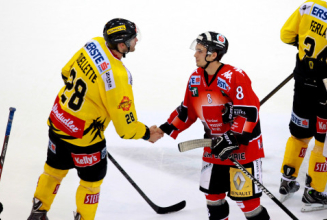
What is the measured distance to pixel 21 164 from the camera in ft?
14.3

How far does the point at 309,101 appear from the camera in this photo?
381 centimetres

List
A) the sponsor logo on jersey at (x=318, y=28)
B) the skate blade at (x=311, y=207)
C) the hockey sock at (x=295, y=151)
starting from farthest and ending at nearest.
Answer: the hockey sock at (x=295, y=151), the skate blade at (x=311, y=207), the sponsor logo on jersey at (x=318, y=28)

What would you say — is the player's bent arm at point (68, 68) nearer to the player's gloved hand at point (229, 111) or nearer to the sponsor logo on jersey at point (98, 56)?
the sponsor logo on jersey at point (98, 56)

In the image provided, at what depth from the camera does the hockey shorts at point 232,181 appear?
3.13 m

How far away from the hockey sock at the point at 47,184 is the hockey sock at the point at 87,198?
7.4 inches

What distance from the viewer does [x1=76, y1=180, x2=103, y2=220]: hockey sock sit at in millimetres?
3238

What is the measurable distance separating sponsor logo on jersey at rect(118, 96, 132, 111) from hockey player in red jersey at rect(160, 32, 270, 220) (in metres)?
0.41

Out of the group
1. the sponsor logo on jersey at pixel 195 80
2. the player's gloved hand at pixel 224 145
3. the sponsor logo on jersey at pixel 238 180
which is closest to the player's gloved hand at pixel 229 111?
the player's gloved hand at pixel 224 145

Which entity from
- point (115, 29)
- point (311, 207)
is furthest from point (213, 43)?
point (311, 207)

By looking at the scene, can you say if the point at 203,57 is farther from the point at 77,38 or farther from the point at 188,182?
the point at 77,38

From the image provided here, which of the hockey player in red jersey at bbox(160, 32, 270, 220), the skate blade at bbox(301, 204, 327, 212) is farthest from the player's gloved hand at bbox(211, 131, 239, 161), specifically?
the skate blade at bbox(301, 204, 327, 212)

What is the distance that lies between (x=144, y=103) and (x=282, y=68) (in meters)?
1.81

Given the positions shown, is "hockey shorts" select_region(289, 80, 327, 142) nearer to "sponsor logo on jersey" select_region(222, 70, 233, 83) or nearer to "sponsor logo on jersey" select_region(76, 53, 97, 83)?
"sponsor logo on jersey" select_region(222, 70, 233, 83)

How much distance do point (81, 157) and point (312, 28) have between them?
1.77m
